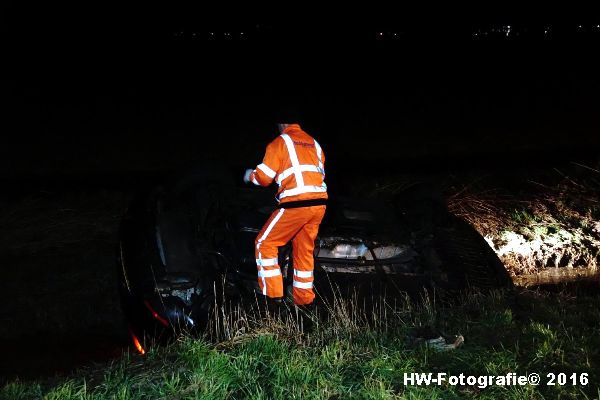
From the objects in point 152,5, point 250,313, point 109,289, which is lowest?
point 109,289

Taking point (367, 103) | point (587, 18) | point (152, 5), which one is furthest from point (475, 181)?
point (587, 18)

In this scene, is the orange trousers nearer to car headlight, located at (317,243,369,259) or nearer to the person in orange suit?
the person in orange suit

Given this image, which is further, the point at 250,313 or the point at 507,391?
the point at 250,313

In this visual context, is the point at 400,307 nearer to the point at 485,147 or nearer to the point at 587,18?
the point at 485,147

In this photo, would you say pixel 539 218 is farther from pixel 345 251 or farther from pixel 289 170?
pixel 289 170

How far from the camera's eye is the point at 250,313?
5.02 meters

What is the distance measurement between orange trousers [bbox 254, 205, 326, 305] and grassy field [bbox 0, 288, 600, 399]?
0.31 metres

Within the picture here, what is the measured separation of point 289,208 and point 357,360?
153cm

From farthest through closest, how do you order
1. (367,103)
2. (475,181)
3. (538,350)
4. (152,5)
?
1. (152,5)
2. (367,103)
3. (475,181)
4. (538,350)

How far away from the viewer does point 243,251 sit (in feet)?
18.1

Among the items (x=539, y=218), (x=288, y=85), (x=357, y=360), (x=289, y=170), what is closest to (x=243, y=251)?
(x=289, y=170)

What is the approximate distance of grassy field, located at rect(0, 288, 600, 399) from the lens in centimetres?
350

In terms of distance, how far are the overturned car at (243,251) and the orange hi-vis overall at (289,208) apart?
0.27m

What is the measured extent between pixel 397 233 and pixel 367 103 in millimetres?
13367
